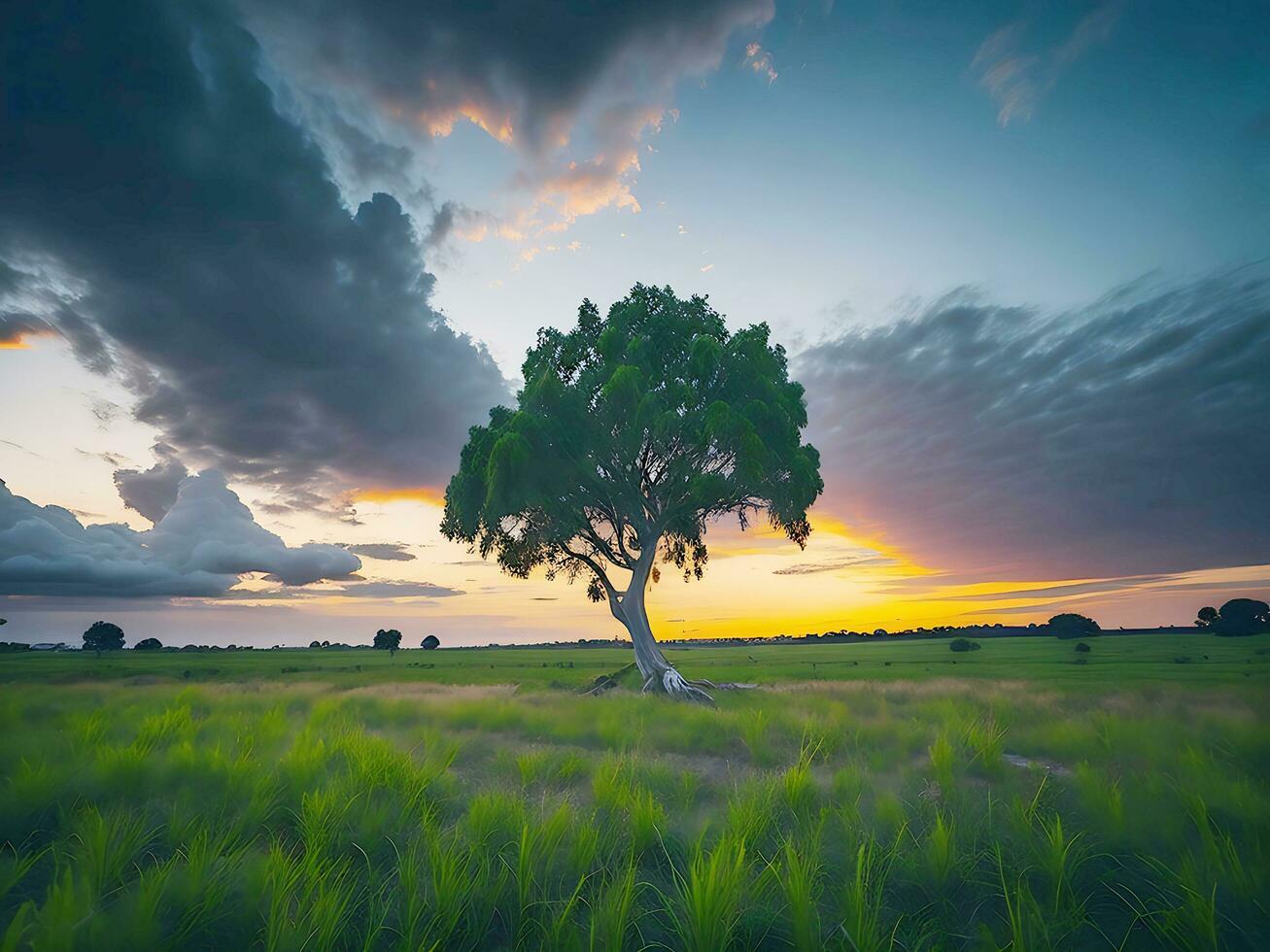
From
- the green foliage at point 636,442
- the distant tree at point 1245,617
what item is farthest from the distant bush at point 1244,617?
the green foliage at point 636,442

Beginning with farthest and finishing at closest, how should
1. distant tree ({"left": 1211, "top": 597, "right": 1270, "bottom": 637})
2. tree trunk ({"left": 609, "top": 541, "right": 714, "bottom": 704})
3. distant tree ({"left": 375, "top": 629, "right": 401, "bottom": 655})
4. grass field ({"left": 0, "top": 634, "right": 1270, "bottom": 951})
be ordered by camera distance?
distant tree ({"left": 375, "top": 629, "right": 401, "bottom": 655})
distant tree ({"left": 1211, "top": 597, "right": 1270, "bottom": 637})
tree trunk ({"left": 609, "top": 541, "right": 714, "bottom": 704})
grass field ({"left": 0, "top": 634, "right": 1270, "bottom": 951})

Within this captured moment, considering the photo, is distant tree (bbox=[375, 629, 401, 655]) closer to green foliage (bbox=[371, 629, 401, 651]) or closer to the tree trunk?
green foliage (bbox=[371, 629, 401, 651])

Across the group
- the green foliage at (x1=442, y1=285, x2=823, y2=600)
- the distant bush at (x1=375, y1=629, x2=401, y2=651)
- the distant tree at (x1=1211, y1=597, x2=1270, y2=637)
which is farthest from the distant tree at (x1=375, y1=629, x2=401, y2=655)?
the distant tree at (x1=1211, y1=597, x2=1270, y2=637)

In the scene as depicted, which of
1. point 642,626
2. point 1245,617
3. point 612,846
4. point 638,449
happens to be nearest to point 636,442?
point 638,449

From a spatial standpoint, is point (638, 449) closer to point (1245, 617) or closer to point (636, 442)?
point (636, 442)

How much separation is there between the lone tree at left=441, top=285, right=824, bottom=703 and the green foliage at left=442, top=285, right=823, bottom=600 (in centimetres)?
6

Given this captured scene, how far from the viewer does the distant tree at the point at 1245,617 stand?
49688 millimetres

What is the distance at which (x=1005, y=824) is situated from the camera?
594 centimetres

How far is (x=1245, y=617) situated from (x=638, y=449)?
64422mm

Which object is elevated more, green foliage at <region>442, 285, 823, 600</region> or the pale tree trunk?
green foliage at <region>442, 285, 823, 600</region>

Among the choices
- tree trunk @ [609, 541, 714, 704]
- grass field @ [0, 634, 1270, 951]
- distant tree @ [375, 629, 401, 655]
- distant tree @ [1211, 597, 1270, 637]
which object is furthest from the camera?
distant tree @ [375, 629, 401, 655]

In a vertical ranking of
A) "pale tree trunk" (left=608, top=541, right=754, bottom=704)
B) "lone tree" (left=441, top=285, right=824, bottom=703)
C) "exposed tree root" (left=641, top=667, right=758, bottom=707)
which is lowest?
"exposed tree root" (left=641, top=667, right=758, bottom=707)

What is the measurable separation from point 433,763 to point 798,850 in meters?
5.31

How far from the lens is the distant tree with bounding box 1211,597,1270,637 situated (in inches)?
1956
